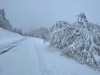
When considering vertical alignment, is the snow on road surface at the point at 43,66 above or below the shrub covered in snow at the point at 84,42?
below

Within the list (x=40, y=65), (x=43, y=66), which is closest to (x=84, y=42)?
(x=43, y=66)

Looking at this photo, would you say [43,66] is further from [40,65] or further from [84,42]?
[84,42]

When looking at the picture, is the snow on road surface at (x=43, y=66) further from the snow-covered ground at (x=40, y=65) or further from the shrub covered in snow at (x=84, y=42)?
the shrub covered in snow at (x=84, y=42)

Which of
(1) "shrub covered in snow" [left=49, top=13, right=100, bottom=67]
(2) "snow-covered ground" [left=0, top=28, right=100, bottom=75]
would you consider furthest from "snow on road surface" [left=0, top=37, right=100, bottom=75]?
(1) "shrub covered in snow" [left=49, top=13, right=100, bottom=67]

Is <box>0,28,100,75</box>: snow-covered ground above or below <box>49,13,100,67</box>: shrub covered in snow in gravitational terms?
below

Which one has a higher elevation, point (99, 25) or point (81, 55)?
point (99, 25)

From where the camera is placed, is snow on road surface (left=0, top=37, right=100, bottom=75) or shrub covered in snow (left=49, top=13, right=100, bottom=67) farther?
shrub covered in snow (left=49, top=13, right=100, bottom=67)

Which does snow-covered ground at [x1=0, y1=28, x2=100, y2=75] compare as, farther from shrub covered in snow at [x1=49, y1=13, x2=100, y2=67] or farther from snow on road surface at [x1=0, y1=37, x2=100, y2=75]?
shrub covered in snow at [x1=49, y1=13, x2=100, y2=67]

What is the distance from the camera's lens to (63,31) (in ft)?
18.8

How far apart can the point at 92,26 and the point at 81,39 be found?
114 cm

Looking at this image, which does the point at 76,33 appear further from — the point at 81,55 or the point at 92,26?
the point at 81,55

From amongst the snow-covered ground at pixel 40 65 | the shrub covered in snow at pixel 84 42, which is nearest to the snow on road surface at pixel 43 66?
the snow-covered ground at pixel 40 65

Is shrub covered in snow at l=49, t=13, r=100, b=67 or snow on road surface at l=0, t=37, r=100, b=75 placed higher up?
shrub covered in snow at l=49, t=13, r=100, b=67

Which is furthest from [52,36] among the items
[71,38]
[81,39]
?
[81,39]
